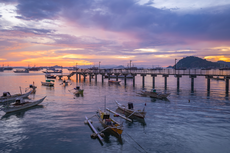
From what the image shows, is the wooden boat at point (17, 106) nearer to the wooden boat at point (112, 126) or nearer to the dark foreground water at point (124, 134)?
the dark foreground water at point (124, 134)

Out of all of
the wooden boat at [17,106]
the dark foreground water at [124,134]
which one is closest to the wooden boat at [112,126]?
the dark foreground water at [124,134]

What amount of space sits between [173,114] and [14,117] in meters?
28.2

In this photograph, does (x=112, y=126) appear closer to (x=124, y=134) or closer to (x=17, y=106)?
(x=124, y=134)

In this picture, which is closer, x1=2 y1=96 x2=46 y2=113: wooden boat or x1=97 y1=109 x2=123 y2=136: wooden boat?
x1=97 y1=109 x2=123 y2=136: wooden boat

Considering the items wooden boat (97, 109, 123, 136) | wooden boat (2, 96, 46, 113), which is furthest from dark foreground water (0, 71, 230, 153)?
wooden boat (2, 96, 46, 113)

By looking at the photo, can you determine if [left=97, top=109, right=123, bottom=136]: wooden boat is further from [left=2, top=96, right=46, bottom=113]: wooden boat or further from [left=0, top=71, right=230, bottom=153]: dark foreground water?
[left=2, top=96, right=46, bottom=113]: wooden boat

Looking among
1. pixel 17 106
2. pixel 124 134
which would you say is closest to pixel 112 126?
pixel 124 134

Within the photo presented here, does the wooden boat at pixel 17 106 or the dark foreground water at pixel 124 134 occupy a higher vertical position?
the wooden boat at pixel 17 106

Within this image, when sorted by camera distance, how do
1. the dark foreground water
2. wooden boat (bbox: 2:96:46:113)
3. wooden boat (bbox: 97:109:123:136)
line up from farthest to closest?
1. wooden boat (bbox: 2:96:46:113)
2. wooden boat (bbox: 97:109:123:136)
3. the dark foreground water

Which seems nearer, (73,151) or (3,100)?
(73,151)

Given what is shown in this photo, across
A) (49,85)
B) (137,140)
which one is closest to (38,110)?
(137,140)

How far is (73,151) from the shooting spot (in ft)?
58.7

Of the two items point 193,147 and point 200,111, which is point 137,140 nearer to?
point 193,147

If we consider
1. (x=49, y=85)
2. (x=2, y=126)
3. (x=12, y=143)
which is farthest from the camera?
(x=49, y=85)
